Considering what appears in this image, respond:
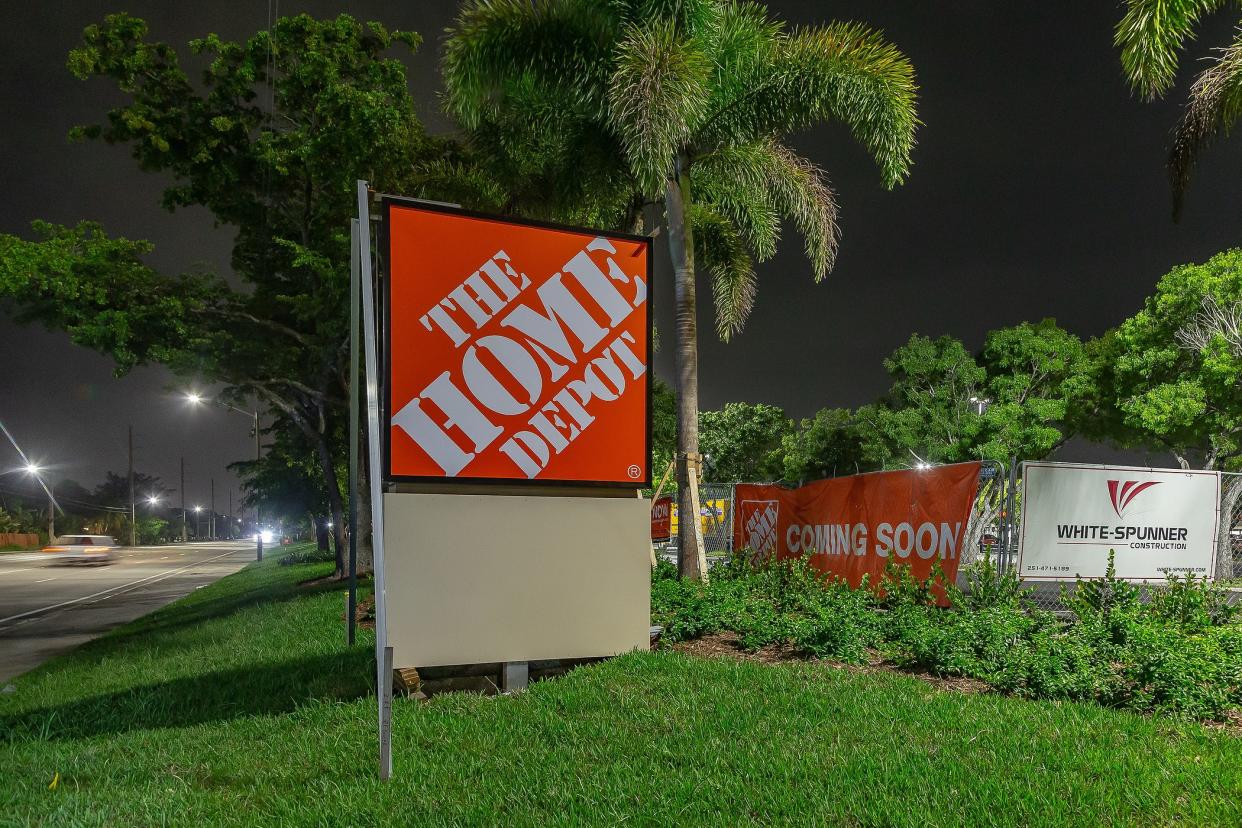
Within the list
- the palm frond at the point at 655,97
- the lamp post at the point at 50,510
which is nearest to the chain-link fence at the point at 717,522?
the palm frond at the point at 655,97

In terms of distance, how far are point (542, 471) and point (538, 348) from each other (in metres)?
1.02

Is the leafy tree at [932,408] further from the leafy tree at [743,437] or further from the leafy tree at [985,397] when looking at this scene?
the leafy tree at [743,437]

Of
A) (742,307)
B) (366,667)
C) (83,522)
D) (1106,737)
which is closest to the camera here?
(1106,737)

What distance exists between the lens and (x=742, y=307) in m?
16.7

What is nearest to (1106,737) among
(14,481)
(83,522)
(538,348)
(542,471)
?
(542,471)

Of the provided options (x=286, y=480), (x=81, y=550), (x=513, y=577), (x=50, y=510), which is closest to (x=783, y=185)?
(x=513, y=577)

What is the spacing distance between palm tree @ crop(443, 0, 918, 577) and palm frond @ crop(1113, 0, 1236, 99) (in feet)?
8.58

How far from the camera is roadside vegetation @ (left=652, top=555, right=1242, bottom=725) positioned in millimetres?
5562

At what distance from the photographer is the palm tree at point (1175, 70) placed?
9867 millimetres

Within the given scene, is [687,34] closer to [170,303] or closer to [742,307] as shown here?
[742,307]

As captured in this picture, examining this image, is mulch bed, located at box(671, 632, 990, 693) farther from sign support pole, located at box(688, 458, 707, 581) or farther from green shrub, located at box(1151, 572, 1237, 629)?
sign support pole, located at box(688, 458, 707, 581)

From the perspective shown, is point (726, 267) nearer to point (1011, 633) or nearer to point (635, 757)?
point (1011, 633)

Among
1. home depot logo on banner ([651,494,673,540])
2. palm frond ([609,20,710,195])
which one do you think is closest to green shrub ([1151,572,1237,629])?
palm frond ([609,20,710,195])

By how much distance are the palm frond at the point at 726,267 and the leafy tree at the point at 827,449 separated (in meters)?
30.4
